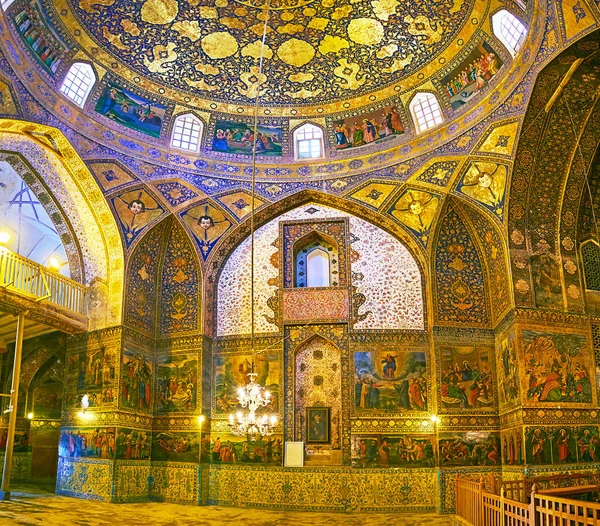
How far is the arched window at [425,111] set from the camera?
1906 centimetres

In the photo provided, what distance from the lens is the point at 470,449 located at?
57.8ft

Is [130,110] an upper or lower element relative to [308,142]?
upper

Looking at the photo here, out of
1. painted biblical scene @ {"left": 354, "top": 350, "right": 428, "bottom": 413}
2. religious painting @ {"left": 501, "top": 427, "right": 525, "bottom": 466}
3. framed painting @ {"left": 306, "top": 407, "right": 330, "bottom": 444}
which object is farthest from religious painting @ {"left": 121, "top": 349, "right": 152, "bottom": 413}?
religious painting @ {"left": 501, "top": 427, "right": 525, "bottom": 466}

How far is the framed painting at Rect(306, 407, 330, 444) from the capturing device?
18453 mm

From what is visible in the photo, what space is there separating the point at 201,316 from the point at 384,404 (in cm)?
579

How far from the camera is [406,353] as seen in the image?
1869cm

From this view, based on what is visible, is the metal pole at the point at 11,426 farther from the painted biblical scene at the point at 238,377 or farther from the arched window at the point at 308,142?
the arched window at the point at 308,142

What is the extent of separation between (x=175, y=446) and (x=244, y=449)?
192 cm

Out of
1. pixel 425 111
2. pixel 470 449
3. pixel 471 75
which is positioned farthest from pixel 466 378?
pixel 471 75

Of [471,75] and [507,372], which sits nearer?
[507,372]

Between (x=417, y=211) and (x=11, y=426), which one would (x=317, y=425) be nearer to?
(x=417, y=211)

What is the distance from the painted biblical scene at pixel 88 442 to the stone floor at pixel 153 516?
115cm

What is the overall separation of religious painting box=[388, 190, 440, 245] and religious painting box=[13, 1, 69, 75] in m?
9.91

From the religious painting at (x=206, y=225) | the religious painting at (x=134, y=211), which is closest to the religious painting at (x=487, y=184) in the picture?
the religious painting at (x=206, y=225)
